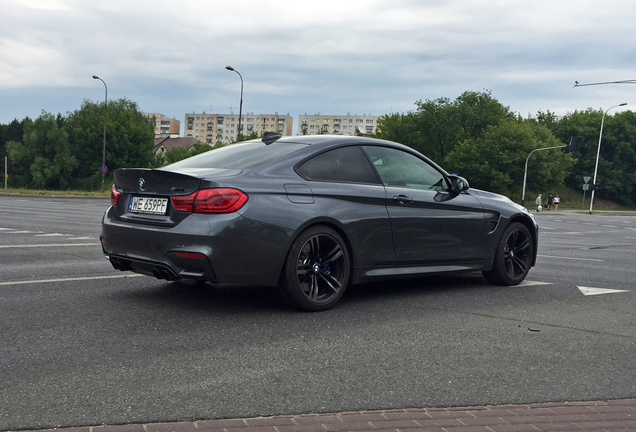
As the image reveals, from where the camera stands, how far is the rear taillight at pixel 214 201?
515 cm

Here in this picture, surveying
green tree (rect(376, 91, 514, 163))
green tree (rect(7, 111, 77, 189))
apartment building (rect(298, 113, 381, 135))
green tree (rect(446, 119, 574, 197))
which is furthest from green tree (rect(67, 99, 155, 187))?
apartment building (rect(298, 113, 381, 135))

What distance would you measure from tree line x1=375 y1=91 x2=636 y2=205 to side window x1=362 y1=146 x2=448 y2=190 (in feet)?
215

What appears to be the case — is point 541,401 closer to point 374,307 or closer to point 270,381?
point 270,381

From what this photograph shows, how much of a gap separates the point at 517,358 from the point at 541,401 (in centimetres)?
85

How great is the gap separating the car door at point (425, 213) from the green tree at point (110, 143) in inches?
2920

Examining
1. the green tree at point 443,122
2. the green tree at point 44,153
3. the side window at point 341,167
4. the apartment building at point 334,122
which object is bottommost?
the green tree at point 44,153

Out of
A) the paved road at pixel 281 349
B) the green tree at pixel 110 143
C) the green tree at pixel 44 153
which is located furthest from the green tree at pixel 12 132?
the paved road at pixel 281 349

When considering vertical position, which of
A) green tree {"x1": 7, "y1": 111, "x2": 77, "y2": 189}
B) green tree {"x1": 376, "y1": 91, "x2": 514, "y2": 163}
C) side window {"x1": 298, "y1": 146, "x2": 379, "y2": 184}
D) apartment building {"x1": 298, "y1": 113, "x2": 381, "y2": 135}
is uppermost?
apartment building {"x1": 298, "y1": 113, "x2": 381, "y2": 135}

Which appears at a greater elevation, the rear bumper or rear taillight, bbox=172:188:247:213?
rear taillight, bbox=172:188:247:213

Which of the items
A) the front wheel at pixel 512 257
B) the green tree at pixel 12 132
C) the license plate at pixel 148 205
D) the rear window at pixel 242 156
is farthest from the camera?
the green tree at pixel 12 132

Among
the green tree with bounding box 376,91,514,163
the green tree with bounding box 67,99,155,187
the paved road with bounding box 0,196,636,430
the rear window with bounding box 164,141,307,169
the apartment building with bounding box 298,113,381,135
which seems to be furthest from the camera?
the apartment building with bounding box 298,113,381,135

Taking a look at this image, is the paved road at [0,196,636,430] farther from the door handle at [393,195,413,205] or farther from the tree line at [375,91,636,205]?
the tree line at [375,91,636,205]

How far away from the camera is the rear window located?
5.77 metres

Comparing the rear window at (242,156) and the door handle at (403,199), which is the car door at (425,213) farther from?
the rear window at (242,156)
